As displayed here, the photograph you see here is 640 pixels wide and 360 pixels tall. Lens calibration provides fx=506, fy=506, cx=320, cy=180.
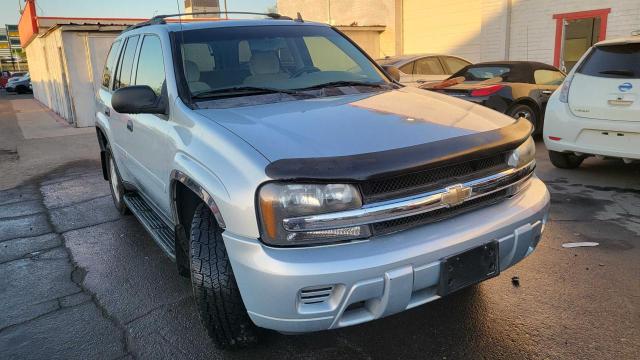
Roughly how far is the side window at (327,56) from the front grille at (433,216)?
1.62 metres

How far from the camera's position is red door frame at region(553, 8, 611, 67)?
12.5 metres

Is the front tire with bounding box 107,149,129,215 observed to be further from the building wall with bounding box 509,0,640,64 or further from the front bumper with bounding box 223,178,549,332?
the building wall with bounding box 509,0,640,64

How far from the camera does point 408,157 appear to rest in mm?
2256

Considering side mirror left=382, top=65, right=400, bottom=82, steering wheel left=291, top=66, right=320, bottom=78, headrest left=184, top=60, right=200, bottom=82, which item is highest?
headrest left=184, top=60, right=200, bottom=82

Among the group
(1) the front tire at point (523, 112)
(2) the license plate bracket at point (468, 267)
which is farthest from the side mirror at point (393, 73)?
(1) the front tire at point (523, 112)

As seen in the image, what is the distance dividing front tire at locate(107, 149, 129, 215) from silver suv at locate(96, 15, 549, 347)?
176 centimetres

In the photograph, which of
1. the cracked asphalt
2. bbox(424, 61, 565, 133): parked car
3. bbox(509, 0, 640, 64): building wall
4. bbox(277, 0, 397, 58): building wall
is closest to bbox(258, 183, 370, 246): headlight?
the cracked asphalt

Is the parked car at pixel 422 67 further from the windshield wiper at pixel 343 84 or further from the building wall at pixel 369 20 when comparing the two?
the building wall at pixel 369 20

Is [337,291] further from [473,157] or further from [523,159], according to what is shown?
[523,159]

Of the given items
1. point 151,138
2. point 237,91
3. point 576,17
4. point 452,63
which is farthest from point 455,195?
point 576,17

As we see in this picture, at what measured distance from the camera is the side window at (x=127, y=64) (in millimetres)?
4336

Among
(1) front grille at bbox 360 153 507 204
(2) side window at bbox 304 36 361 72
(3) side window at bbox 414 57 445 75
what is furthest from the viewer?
(3) side window at bbox 414 57 445 75

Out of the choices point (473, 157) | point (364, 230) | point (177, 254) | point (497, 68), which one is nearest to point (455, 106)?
point (473, 157)

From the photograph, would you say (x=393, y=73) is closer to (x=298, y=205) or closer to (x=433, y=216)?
(x=433, y=216)
